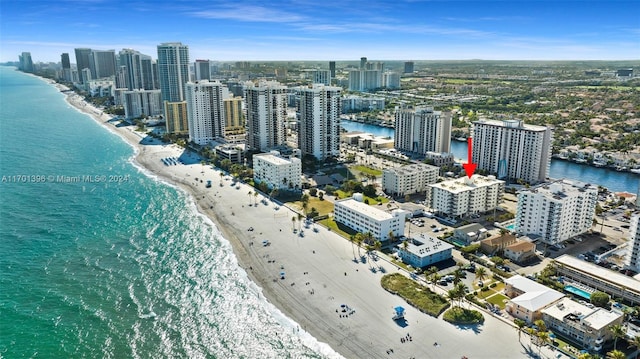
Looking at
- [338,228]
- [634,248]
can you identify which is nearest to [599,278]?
[634,248]

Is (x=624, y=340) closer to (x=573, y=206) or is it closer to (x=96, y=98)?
(x=573, y=206)

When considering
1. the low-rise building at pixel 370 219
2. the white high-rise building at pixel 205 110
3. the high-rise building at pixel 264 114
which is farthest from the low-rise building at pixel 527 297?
the white high-rise building at pixel 205 110

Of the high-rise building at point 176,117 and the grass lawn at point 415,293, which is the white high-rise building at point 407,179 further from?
the high-rise building at point 176,117

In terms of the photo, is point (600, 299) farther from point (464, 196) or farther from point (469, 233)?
point (464, 196)

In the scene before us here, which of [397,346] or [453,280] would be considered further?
[453,280]

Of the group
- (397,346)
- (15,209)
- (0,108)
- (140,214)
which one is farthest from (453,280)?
(0,108)

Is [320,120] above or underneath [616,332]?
above

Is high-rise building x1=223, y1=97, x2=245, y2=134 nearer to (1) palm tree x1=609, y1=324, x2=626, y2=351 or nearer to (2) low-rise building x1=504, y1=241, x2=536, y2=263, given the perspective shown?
(2) low-rise building x1=504, y1=241, x2=536, y2=263
